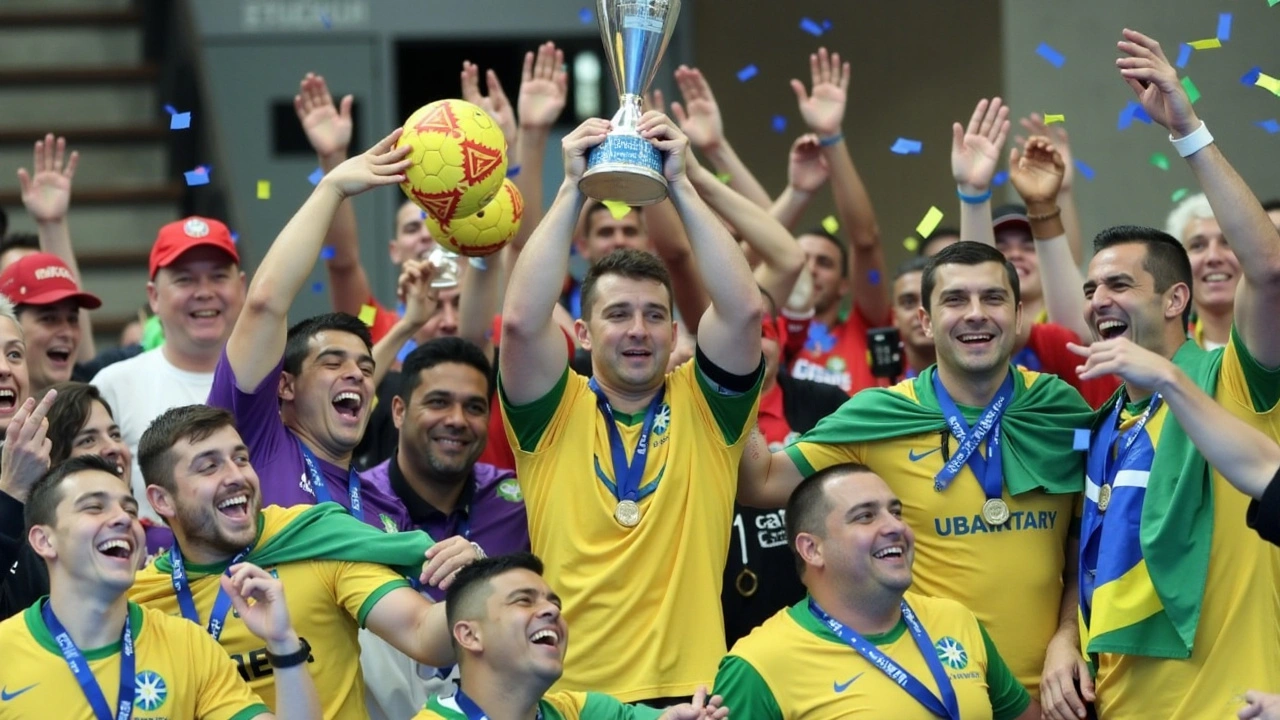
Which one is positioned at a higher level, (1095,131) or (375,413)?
(1095,131)

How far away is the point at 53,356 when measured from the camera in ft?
20.5

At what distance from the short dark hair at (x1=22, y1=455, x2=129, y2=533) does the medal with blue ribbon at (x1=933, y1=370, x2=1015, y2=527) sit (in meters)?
2.18

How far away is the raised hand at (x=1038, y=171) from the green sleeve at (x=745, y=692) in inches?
76.7

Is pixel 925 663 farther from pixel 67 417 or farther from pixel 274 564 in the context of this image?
pixel 67 417

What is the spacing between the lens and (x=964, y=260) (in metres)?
5.04

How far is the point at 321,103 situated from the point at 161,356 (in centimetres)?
108

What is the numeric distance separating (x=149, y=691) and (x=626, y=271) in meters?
1.65

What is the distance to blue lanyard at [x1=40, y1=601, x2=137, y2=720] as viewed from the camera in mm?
4129

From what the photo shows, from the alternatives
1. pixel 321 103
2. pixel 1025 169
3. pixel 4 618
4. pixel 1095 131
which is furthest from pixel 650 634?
pixel 1095 131

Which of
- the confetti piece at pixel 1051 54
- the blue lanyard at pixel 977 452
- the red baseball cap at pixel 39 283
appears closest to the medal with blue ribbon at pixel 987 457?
the blue lanyard at pixel 977 452

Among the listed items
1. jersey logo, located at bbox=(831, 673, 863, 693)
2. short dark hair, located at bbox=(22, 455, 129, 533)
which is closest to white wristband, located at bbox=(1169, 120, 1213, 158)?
jersey logo, located at bbox=(831, 673, 863, 693)

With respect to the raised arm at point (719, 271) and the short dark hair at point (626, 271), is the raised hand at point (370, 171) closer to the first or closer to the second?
the short dark hair at point (626, 271)

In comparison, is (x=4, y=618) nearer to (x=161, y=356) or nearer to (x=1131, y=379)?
(x=161, y=356)

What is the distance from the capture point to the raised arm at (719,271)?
15.4ft
